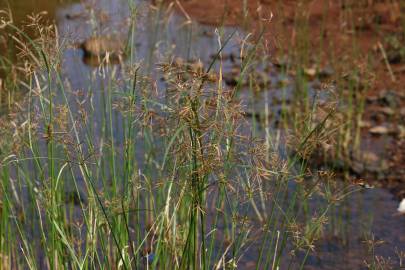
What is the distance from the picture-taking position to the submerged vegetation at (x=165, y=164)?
162cm

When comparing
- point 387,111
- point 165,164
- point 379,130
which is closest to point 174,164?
point 165,164

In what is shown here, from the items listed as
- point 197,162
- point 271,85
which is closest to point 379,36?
point 271,85

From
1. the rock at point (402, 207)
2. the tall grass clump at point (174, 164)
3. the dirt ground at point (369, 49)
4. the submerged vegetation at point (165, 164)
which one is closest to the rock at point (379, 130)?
the dirt ground at point (369, 49)

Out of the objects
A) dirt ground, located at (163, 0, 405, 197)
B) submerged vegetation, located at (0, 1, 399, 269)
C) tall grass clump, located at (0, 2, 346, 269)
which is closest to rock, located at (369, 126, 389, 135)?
dirt ground, located at (163, 0, 405, 197)

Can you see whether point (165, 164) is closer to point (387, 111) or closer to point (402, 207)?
point (402, 207)

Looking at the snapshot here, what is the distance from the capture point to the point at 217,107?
1.53 metres

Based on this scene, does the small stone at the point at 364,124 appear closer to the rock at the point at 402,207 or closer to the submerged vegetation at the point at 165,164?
the submerged vegetation at the point at 165,164

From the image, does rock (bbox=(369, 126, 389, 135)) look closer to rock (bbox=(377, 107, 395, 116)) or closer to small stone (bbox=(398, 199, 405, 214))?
rock (bbox=(377, 107, 395, 116))

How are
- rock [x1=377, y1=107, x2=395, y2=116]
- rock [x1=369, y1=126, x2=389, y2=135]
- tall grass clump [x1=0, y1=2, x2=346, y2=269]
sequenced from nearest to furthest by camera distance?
1. tall grass clump [x1=0, y1=2, x2=346, y2=269]
2. rock [x1=369, y1=126, x2=389, y2=135]
3. rock [x1=377, y1=107, x2=395, y2=116]

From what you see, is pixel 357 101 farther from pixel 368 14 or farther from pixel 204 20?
pixel 204 20

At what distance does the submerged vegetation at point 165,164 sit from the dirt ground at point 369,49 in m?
0.16

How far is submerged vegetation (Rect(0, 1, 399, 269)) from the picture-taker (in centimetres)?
162

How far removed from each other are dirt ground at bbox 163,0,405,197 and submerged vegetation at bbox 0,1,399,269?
159 mm

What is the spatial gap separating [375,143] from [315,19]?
2834 millimetres
